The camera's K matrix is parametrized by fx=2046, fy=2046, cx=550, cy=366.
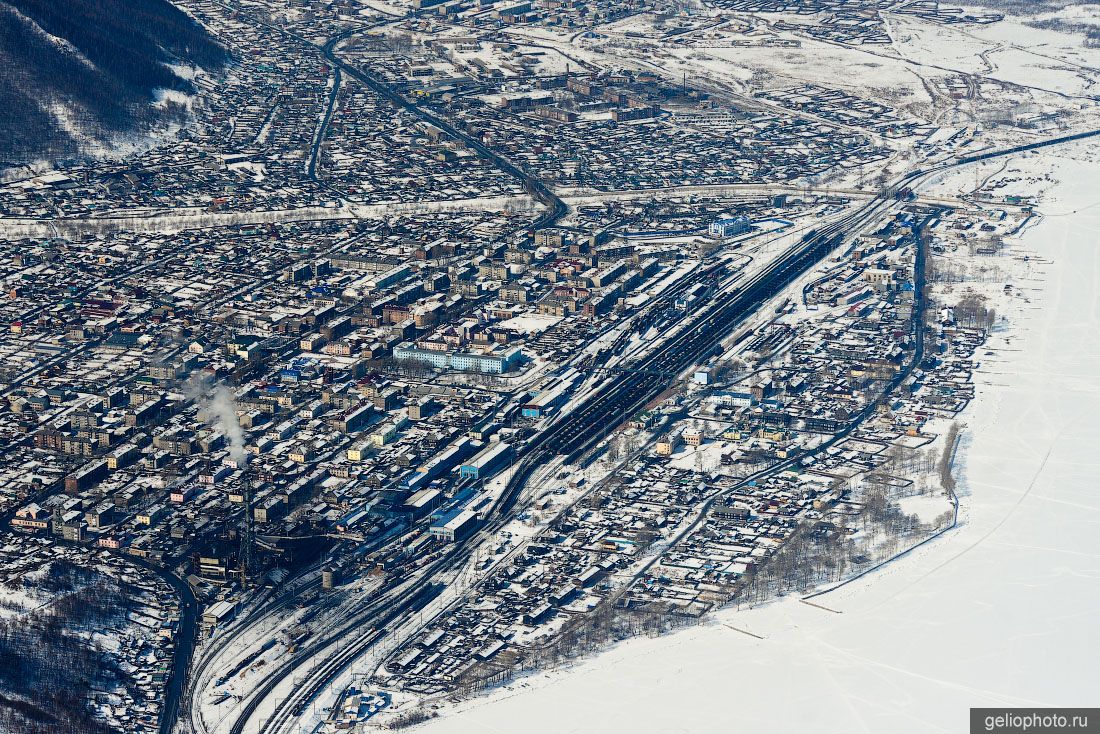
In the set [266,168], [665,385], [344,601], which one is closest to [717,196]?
[266,168]

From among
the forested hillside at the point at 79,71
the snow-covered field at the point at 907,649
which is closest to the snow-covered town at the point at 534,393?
the snow-covered field at the point at 907,649

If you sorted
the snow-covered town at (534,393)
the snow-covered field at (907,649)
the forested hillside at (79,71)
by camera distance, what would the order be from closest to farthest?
the snow-covered field at (907,649)
the snow-covered town at (534,393)
the forested hillside at (79,71)

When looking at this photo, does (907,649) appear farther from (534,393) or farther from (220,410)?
(220,410)

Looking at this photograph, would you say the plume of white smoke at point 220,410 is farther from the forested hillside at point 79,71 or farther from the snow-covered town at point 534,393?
the forested hillside at point 79,71

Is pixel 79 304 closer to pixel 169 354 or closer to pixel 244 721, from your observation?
pixel 169 354

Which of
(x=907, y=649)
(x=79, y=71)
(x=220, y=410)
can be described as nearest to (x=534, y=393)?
(x=220, y=410)

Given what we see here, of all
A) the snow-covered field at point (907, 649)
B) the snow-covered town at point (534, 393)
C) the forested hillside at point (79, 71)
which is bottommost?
the snow-covered field at point (907, 649)
